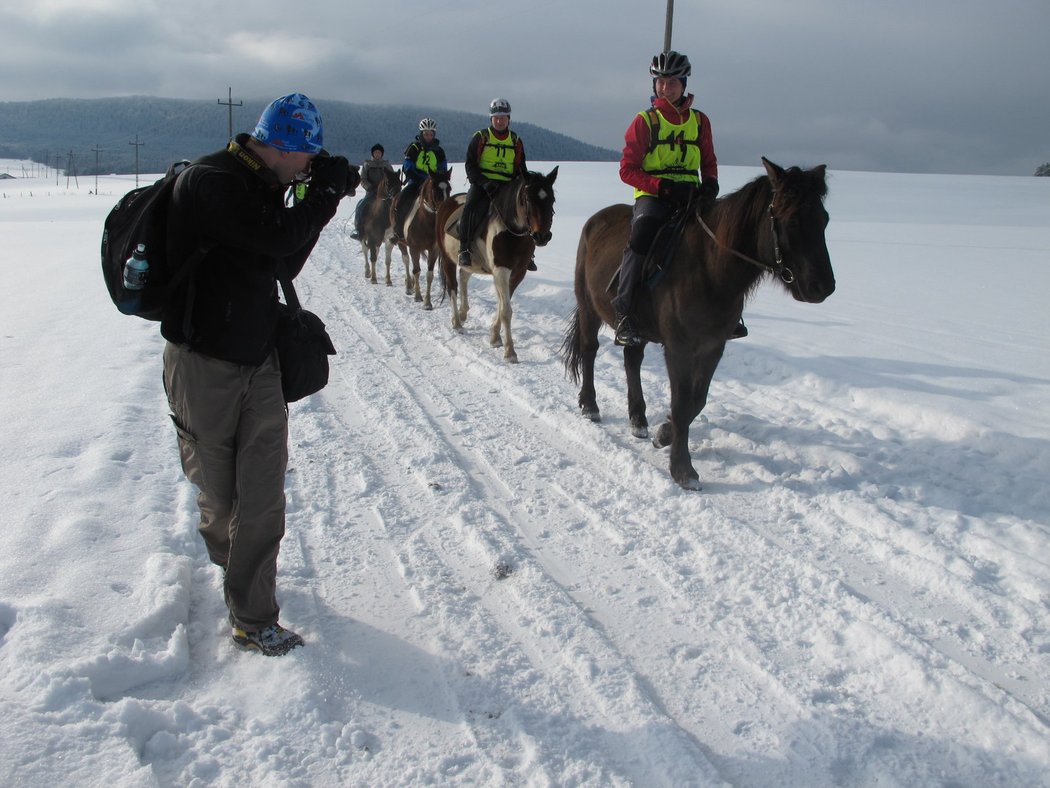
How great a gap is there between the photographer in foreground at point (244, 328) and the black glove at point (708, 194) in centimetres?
319

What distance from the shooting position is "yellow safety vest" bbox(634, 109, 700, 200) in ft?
18.6

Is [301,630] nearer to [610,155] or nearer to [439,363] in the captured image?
[439,363]

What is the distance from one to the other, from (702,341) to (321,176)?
323 centimetres

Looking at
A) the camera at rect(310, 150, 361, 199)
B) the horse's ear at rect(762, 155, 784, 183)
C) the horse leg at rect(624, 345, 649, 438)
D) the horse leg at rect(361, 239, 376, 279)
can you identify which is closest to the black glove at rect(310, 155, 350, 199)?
the camera at rect(310, 150, 361, 199)

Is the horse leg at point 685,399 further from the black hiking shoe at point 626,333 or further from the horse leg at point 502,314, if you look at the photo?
the horse leg at point 502,314

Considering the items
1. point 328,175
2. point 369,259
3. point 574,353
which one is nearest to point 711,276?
point 574,353

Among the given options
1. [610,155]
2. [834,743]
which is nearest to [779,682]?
[834,743]

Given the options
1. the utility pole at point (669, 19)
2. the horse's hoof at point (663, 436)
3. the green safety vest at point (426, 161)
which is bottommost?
the horse's hoof at point (663, 436)

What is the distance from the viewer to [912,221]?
24094 millimetres

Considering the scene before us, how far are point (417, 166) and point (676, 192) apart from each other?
903 cm

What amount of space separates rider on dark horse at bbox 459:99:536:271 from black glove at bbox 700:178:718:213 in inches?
154

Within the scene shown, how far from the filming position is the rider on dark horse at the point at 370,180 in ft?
51.7

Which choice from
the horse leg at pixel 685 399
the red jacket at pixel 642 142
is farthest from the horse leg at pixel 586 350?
the red jacket at pixel 642 142

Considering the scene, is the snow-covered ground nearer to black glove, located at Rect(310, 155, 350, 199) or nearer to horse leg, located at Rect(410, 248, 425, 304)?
black glove, located at Rect(310, 155, 350, 199)
